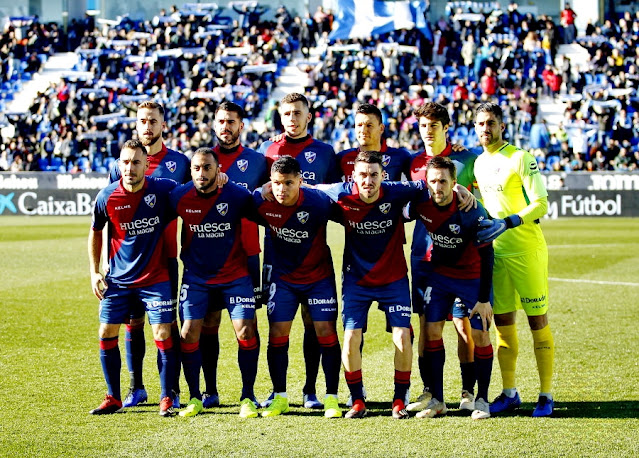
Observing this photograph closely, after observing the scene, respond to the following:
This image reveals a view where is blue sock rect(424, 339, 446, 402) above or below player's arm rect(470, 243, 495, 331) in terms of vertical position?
below

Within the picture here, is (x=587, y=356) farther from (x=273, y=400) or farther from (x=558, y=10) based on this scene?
(x=558, y=10)

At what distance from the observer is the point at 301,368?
823cm

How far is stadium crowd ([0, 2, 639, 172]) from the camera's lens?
28.6 m

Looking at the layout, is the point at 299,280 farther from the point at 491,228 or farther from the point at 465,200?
the point at 491,228

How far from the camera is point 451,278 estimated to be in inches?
260

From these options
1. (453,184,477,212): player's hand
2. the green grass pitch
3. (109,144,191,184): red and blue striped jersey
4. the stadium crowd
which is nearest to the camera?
the green grass pitch

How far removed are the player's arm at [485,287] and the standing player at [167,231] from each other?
7.32 feet

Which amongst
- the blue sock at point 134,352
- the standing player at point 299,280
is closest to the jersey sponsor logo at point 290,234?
the standing player at point 299,280

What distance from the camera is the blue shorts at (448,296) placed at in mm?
6559

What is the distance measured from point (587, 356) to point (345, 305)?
10.2ft

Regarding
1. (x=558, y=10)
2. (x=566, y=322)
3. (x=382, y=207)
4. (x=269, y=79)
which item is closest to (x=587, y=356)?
(x=566, y=322)

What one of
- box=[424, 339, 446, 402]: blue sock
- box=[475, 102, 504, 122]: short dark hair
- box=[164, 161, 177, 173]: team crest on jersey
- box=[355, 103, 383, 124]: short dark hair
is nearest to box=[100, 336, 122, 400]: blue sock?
box=[164, 161, 177, 173]: team crest on jersey

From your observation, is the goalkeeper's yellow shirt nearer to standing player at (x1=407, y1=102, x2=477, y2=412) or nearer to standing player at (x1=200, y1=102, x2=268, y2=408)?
standing player at (x1=407, y1=102, x2=477, y2=412)

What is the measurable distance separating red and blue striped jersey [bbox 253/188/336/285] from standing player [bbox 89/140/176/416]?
780mm
